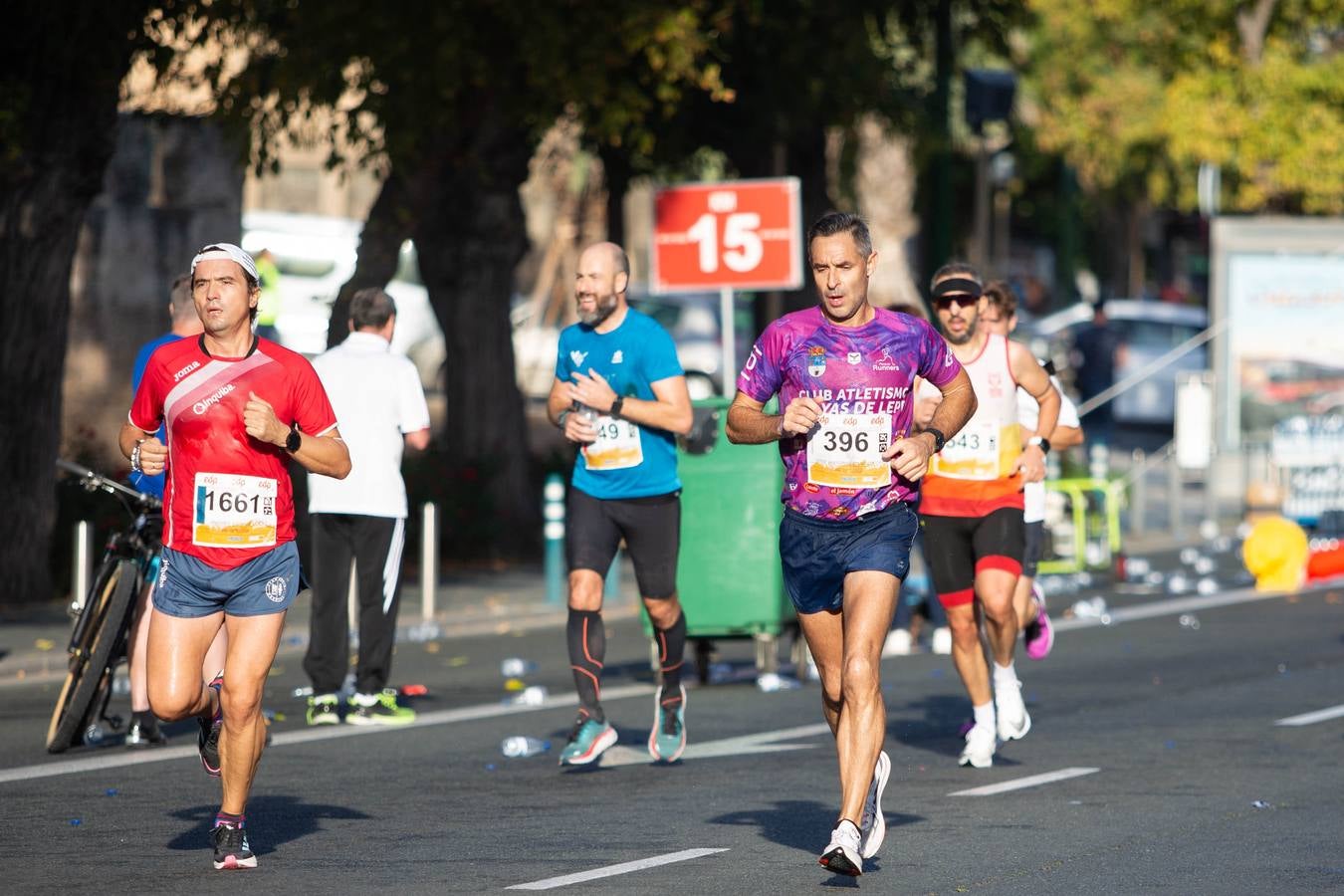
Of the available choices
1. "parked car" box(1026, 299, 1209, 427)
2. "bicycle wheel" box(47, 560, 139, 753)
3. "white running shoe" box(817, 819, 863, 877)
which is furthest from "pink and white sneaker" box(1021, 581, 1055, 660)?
"parked car" box(1026, 299, 1209, 427)

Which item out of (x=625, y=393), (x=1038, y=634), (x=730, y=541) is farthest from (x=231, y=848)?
(x=730, y=541)

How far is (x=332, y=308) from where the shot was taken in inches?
726

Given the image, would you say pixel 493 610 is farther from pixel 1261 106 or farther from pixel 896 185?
pixel 896 185

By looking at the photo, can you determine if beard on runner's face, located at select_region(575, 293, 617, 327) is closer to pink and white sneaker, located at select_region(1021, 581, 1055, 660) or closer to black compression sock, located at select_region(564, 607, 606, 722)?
Answer: black compression sock, located at select_region(564, 607, 606, 722)

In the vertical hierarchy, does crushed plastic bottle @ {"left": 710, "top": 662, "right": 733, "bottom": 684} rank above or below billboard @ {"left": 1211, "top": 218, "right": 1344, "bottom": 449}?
below

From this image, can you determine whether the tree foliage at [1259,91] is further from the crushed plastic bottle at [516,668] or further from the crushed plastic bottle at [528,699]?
the crushed plastic bottle at [528,699]

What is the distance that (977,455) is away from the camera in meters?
10.3

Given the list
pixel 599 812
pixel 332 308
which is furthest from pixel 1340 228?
pixel 599 812

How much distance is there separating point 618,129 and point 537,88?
742 mm

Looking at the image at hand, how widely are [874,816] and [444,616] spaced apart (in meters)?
9.43

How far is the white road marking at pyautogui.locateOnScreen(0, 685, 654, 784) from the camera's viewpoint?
9.91 m

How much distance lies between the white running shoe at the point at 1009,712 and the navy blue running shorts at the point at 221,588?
387 centimetres

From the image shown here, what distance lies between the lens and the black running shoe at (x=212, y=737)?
7702mm

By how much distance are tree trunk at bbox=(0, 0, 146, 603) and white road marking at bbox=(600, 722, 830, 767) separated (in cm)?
666
